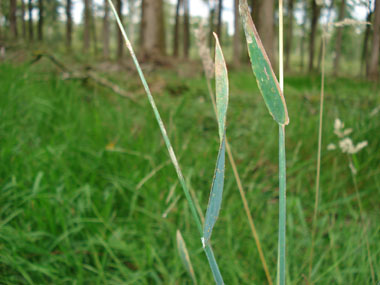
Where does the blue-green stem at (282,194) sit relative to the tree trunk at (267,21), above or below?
below

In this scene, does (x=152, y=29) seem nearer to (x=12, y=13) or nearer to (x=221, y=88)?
(x=12, y=13)

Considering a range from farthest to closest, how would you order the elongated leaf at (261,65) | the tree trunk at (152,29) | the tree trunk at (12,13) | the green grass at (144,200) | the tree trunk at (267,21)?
the tree trunk at (152,29) < the tree trunk at (267,21) < the tree trunk at (12,13) < the green grass at (144,200) < the elongated leaf at (261,65)

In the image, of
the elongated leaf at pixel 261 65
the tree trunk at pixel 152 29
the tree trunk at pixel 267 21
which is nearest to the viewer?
the elongated leaf at pixel 261 65

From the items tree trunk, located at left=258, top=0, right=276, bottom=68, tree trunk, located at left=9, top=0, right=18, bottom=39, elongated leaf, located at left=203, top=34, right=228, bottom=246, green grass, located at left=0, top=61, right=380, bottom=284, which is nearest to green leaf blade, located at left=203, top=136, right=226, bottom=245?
elongated leaf, located at left=203, top=34, right=228, bottom=246

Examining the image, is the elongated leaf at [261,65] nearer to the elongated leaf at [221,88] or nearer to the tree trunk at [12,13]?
the elongated leaf at [221,88]

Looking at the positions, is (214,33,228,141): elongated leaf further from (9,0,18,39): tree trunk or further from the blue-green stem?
(9,0,18,39): tree trunk

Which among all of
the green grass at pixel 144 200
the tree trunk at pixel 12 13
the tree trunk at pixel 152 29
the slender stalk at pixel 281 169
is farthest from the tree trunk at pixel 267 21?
the slender stalk at pixel 281 169

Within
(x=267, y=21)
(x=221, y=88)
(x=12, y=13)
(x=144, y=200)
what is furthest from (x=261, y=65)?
(x=12, y=13)
